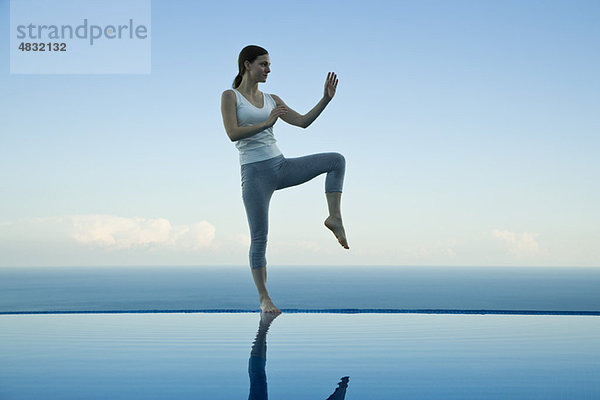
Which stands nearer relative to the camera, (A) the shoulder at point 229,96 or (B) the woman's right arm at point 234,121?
(B) the woman's right arm at point 234,121

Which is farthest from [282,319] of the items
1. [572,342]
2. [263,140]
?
[572,342]

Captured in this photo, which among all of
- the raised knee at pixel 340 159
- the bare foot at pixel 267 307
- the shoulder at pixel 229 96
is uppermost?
the shoulder at pixel 229 96

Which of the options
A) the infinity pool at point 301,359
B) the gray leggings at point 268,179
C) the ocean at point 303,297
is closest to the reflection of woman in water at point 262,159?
the gray leggings at point 268,179

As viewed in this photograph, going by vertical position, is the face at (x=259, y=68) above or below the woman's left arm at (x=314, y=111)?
above

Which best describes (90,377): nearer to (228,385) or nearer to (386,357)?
(228,385)

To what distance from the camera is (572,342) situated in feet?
8.66

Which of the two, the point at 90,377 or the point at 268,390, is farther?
the point at 90,377

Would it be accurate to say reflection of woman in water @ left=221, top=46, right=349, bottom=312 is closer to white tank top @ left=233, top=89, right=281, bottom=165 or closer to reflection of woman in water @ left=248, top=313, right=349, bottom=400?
white tank top @ left=233, top=89, right=281, bottom=165

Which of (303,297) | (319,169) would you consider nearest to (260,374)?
(319,169)

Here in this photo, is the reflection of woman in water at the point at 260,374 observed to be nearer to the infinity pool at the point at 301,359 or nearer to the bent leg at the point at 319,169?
the infinity pool at the point at 301,359

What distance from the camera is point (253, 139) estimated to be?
3.67 m

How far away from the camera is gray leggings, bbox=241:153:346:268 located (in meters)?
3.61

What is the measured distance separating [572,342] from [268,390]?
1780 millimetres

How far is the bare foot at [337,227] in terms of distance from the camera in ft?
11.7
